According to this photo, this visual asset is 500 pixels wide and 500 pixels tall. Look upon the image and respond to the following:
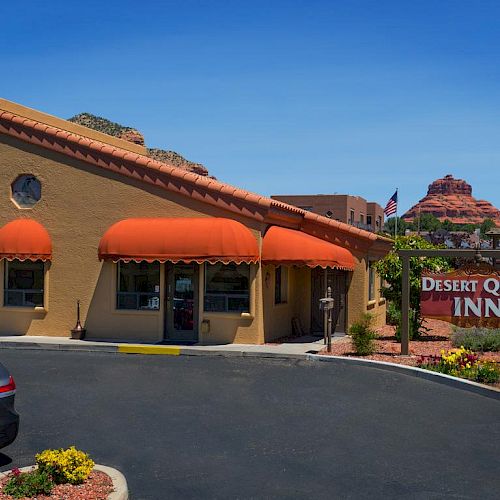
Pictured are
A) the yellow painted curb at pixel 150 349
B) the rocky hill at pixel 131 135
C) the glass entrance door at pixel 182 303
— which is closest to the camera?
the yellow painted curb at pixel 150 349

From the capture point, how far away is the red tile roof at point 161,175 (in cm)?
1880

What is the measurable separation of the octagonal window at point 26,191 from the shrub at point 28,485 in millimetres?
14932

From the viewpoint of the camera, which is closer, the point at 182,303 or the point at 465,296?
the point at 465,296

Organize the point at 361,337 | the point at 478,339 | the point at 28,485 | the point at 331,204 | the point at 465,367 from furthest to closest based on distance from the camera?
1. the point at 331,204
2. the point at 478,339
3. the point at 361,337
4. the point at 465,367
5. the point at 28,485

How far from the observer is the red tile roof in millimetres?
18797

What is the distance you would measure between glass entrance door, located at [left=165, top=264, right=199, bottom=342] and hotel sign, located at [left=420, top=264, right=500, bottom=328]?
6469mm

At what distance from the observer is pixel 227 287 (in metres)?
18.9

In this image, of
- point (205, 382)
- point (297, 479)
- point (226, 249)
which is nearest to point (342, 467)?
point (297, 479)

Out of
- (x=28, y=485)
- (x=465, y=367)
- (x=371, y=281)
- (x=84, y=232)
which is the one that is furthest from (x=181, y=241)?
(x=28, y=485)

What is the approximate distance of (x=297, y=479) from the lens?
7789 mm

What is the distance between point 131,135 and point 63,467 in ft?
264

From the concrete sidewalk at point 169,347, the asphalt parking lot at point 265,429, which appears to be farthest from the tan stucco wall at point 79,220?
the asphalt parking lot at point 265,429

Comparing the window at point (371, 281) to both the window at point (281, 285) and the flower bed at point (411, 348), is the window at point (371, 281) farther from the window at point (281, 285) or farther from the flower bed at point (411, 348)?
the window at point (281, 285)

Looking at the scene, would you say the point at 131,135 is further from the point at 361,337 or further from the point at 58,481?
the point at 58,481
